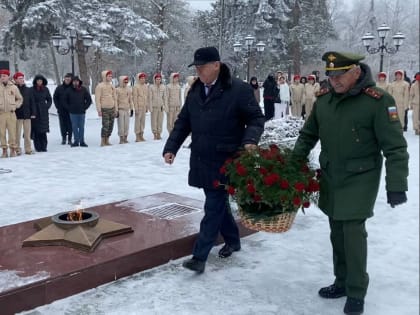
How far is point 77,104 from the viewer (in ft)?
40.1

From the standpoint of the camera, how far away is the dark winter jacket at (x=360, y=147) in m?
3.25

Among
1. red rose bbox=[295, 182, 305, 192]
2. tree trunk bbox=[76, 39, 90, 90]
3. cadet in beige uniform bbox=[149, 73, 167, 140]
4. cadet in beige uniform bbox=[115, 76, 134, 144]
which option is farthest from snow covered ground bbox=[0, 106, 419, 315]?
tree trunk bbox=[76, 39, 90, 90]

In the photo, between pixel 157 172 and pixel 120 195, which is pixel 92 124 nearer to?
pixel 157 172

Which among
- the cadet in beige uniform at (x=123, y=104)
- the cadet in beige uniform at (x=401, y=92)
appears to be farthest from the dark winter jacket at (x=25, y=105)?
the cadet in beige uniform at (x=401, y=92)

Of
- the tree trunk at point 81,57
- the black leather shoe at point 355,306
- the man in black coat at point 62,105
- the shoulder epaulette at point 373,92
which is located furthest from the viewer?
the tree trunk at point 81,57

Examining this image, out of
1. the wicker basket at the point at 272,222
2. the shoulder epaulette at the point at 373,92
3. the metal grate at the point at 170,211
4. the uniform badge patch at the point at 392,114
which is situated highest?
the shoulder epaulette at the point at 373,92

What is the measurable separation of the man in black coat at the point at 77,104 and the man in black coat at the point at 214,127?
8.45m

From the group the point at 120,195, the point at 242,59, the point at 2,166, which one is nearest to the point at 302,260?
the point at 120,195

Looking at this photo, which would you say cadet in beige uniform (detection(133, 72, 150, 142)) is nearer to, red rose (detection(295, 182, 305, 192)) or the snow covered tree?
the snow covered tree

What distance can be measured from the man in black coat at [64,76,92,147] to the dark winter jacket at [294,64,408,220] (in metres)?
9.50

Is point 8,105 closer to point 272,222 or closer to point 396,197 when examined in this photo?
point 272,222

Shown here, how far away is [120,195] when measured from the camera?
23.8ft

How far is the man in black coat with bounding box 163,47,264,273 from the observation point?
4.12m

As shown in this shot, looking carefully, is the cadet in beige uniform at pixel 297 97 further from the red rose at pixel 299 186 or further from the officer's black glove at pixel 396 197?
the officer's black glove at pixel 396 197
